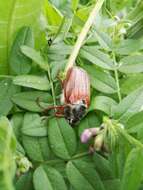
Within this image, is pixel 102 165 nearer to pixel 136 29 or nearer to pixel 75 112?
pixel 75 112

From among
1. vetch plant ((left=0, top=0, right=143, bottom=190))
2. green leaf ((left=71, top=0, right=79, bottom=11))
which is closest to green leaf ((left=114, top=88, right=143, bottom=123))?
vetch plant ((left=0, top=0, right=143, bottom=190))

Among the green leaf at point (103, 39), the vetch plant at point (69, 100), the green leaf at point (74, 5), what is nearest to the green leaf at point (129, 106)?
the vetch plant at point (69, 100)

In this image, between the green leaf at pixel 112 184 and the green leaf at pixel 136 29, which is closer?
the green leaf at pixel 112 184

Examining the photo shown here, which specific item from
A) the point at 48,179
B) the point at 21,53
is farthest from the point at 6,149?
the point at 21,53

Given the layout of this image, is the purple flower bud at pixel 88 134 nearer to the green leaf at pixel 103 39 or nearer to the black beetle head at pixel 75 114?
the black beetle head at pixel 75 114

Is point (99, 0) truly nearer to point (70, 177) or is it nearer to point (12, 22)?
point (12, 22)

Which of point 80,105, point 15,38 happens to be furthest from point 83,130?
point 15,38
